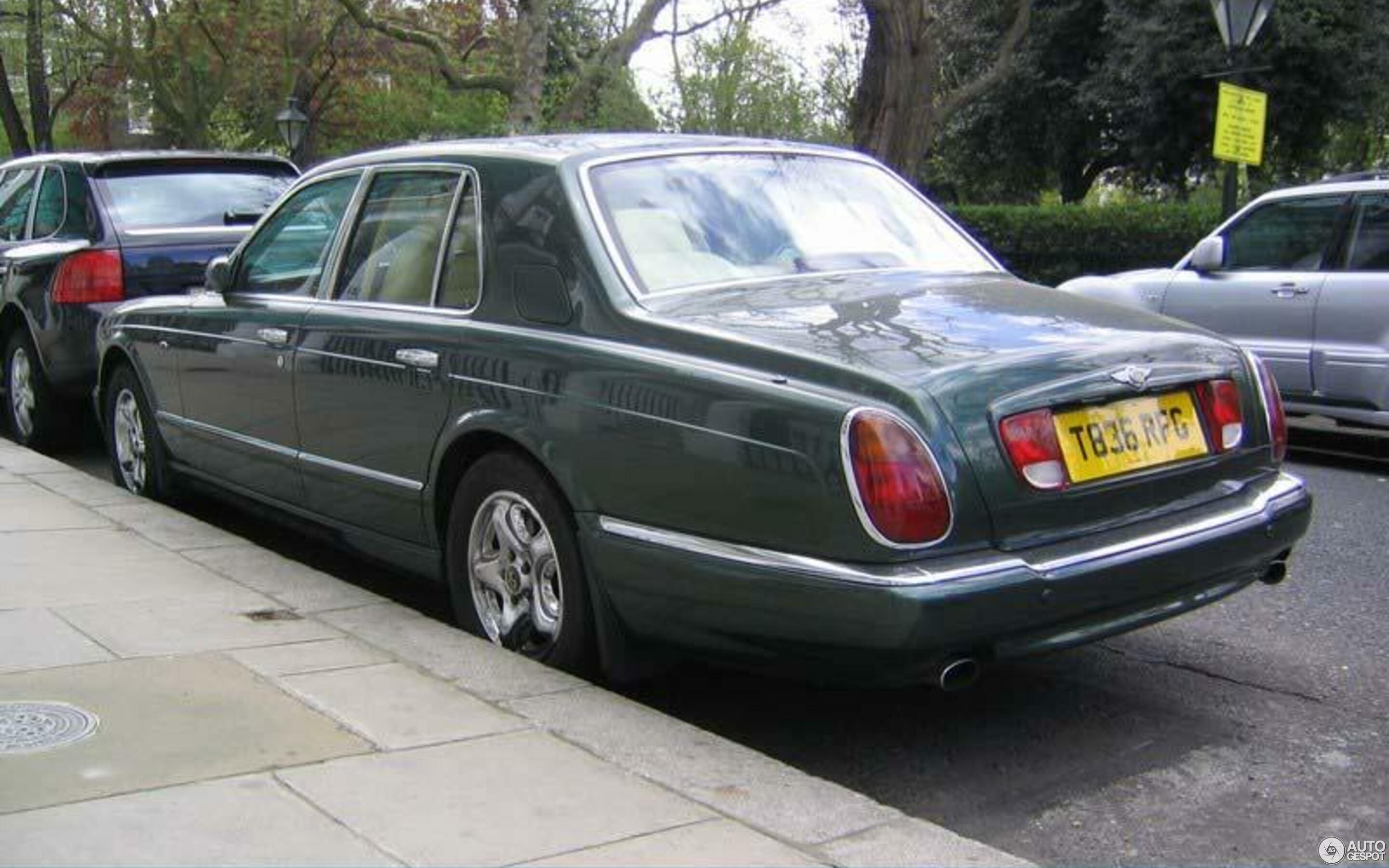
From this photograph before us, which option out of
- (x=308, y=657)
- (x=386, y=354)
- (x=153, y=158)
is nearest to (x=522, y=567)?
(x=308, y=657)

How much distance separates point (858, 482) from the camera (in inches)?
139

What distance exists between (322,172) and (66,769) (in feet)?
10.3

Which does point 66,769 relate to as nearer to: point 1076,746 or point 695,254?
point 695,254

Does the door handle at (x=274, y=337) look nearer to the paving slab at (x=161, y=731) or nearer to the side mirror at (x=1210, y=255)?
the paving slab at (x=161, y=731)

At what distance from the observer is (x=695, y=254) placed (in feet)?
15.1

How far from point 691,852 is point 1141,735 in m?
1.69

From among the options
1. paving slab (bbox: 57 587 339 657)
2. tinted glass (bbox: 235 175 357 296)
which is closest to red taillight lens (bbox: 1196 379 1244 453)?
paving slab (bbox: 57 587 339 657)

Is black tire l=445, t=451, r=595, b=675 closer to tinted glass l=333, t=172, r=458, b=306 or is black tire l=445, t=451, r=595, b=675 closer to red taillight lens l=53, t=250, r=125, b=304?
tinted glass l=333, t=172, r=458, b=306

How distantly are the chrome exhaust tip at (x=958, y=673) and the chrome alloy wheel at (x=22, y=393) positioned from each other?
703 cm

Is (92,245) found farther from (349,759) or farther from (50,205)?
(349,759)

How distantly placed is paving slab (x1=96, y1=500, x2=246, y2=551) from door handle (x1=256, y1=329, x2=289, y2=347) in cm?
86

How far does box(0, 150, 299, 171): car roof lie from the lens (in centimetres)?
913

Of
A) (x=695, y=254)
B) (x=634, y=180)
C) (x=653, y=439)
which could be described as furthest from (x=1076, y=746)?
(x=634, y=180)

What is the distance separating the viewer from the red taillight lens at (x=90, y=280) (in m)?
8.50
